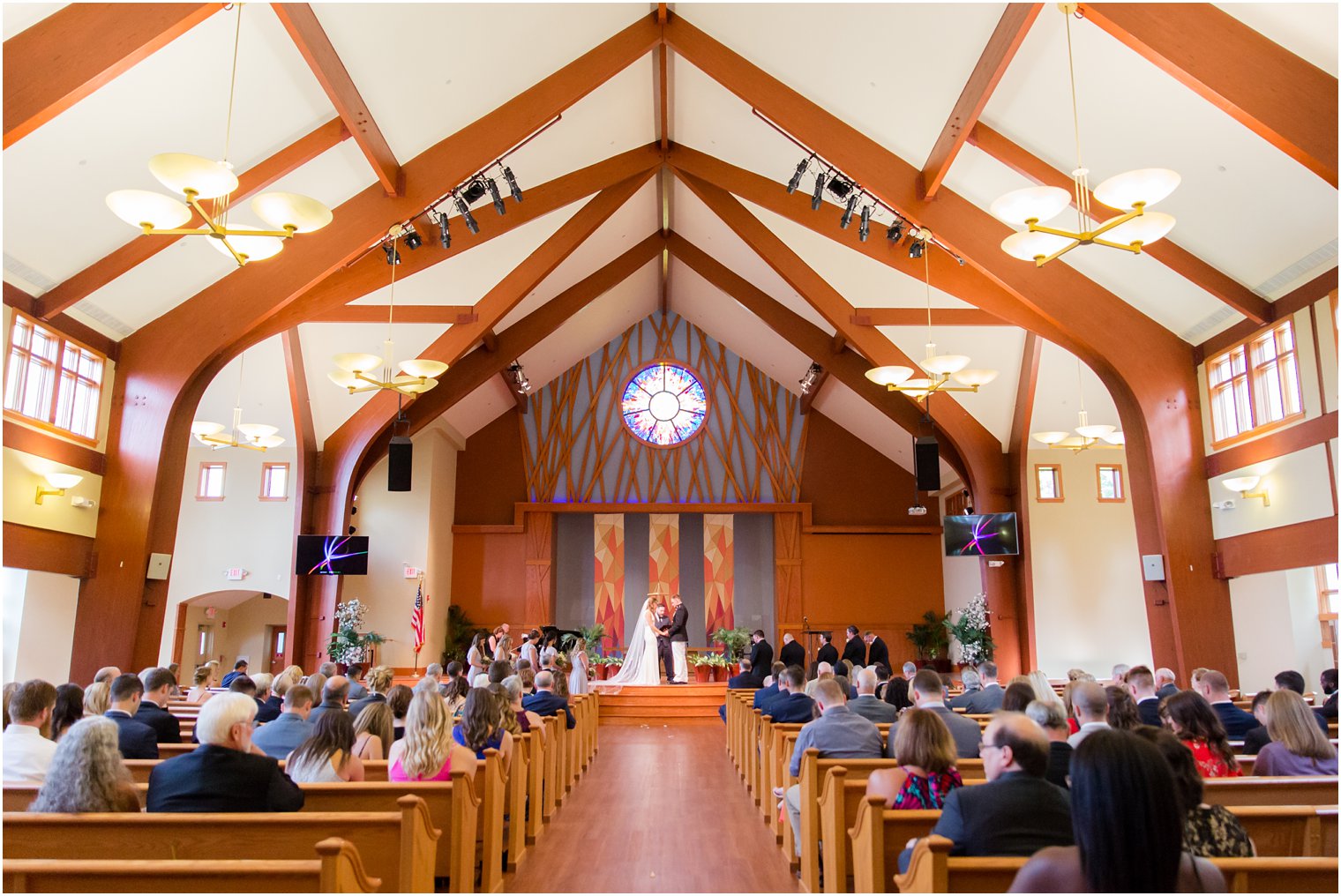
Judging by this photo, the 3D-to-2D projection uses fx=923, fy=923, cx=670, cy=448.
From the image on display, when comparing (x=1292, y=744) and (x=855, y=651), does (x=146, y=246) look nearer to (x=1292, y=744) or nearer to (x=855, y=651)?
(x=1292, y=744)

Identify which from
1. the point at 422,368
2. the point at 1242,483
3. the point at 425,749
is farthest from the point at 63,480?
the point at 1242,483

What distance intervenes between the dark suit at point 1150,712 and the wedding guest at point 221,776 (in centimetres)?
387

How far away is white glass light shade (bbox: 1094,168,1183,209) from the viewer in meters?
5.17

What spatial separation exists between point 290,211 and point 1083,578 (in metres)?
11.9

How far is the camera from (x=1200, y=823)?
2.35 metres

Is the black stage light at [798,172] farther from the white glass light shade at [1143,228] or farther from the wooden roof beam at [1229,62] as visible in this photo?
the white glass light shade at [1143,228]

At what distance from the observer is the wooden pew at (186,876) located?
234cm

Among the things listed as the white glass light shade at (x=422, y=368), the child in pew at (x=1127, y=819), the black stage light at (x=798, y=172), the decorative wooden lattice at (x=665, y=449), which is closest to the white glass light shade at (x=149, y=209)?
the white glass light shade at (x=422, y=368)

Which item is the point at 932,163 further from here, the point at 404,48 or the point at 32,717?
the point at 32,717

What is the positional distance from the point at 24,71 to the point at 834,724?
5.98 metres

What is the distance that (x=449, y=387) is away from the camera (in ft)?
47.3

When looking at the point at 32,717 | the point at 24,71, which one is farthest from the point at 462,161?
the point at 32,717

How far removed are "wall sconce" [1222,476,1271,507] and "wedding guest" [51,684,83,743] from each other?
9.32 m

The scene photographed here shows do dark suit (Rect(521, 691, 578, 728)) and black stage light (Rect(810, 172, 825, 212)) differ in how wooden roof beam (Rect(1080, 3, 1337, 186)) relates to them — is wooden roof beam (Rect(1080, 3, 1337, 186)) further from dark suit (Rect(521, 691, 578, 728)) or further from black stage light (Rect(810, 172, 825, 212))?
dark suit (Rect(521, 691, 578, 728))
